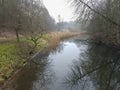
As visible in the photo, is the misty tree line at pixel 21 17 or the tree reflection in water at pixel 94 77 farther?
the misty tree line at pixel 21 17

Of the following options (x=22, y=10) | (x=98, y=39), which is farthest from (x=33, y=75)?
(x=98, y=39)

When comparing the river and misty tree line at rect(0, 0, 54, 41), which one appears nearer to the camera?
the river

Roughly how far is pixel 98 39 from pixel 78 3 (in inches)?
760

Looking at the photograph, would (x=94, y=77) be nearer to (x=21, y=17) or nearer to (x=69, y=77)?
(x=69, y=77)

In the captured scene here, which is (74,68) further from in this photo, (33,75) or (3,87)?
(3,87)

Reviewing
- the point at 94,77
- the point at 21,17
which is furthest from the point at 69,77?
the point at 21,17

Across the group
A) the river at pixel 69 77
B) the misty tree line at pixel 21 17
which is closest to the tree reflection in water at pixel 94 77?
the river at pixel 69 77

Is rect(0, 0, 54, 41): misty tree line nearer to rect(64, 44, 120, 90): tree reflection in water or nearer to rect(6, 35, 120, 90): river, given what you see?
rect(6, 35, 120, 90): river

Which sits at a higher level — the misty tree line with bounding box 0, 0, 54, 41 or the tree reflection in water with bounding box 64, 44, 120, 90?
the misty tree line with bounding box 0, 0, 54, 41

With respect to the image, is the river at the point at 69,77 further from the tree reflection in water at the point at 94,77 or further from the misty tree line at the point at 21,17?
the misty tree line at the point at 21,17

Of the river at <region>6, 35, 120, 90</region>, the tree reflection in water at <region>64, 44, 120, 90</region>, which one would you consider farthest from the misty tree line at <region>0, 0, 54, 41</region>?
the tree reflection in water at <region>64, 44, 120, 90</region>

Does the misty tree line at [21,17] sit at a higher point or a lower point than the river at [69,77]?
higher

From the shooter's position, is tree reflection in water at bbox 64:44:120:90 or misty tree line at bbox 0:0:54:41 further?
misty tree line at bbox 0:0:54:41

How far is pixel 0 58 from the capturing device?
14.8 m
